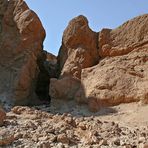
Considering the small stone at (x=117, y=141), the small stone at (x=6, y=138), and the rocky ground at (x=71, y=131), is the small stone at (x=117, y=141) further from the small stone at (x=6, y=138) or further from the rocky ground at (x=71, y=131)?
the small stone at (x=6, y=138)

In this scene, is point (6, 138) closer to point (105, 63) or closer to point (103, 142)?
point (103, 142)

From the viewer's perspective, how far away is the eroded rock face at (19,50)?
13.4 meters

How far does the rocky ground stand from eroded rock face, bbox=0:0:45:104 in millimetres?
2599

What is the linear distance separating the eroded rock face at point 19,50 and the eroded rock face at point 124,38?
2.38 meters

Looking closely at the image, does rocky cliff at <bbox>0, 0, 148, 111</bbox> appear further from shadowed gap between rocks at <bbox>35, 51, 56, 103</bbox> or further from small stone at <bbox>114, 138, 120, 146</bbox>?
small stone at <bbox>114, 138, 120, 146</bbox>

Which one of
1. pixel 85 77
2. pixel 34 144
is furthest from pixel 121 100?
pixel 34 144

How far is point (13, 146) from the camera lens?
7.67 meters

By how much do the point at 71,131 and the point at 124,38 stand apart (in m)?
5.31

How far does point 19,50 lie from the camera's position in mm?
14203

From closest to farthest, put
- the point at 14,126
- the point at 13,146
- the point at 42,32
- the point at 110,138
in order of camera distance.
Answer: the point at 13,146 → the point at 110,138 → the point at 14,126 → the point at 42,32

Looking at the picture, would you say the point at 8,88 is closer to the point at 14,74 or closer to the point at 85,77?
the point at 14,74

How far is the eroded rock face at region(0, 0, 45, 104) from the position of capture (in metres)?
13.4

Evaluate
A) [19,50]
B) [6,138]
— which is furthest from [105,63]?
[6,138]

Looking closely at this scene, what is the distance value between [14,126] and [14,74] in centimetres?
504
